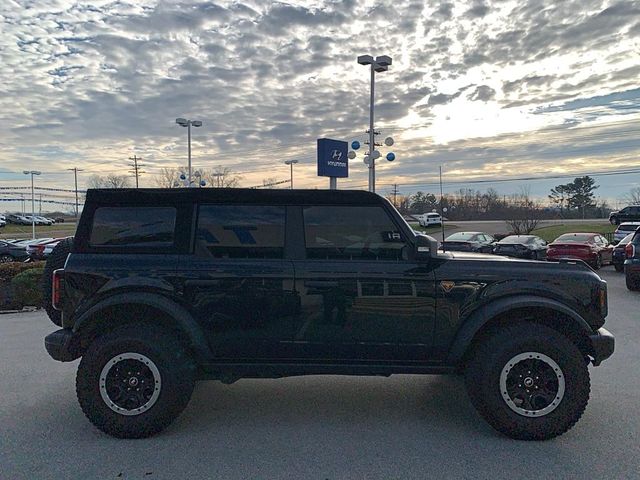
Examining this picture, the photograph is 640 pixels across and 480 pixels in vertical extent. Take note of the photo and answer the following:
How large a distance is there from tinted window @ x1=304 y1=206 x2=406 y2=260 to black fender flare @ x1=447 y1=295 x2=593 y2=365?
2.53 feet

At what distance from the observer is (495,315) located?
3711mm

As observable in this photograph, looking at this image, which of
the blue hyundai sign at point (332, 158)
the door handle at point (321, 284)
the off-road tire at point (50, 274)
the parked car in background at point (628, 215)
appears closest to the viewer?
the door handle at point (321, 284)

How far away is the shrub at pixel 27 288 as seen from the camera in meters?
9.93

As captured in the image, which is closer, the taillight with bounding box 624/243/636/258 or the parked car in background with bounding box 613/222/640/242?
the taillight with bounding box 624/243/636/258

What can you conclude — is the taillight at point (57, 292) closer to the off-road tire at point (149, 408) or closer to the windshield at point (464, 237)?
the off-road tire at point (149, 408)

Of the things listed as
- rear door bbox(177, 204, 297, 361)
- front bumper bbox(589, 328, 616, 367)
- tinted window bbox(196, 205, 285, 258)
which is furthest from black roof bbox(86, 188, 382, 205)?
front bumper bbox(589, 328, 616, 367)

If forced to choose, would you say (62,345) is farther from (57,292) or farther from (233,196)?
(233,196)

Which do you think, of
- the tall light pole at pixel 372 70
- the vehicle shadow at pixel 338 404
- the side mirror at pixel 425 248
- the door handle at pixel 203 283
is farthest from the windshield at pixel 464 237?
the door handle at pixel 203 283

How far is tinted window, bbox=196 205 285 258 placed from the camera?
12.7 feet

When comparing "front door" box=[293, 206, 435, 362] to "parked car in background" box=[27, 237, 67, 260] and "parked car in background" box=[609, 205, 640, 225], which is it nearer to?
"parked car in background" box=[27, 237, 67, 260]

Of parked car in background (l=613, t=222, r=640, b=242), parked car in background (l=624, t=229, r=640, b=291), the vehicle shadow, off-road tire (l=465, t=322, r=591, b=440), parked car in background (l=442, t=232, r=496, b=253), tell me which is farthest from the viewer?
parked car in background (l=613, t=222, r=640, b=242)

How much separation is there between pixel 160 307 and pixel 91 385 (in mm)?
828

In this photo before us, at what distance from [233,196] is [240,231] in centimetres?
31

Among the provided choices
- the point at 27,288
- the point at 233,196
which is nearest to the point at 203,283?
the point at 233,196
